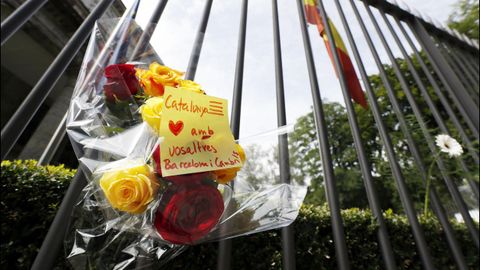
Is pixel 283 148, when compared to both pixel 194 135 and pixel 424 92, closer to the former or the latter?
pixel 194 135

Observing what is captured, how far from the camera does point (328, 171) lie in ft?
2.56

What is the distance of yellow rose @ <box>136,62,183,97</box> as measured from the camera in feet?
1.79

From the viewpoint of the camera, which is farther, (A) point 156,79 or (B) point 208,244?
(B) point 208,244

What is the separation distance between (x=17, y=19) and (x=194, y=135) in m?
0.41

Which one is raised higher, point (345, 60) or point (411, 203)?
point (345, 60)

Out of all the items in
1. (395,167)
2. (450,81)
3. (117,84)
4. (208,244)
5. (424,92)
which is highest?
(450,81)

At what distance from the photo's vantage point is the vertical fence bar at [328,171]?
694mm

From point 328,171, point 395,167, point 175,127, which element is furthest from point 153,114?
point 395,167

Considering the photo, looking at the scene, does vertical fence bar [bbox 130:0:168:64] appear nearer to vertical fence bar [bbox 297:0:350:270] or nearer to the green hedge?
vertical fence bar [bbox 297:0:350:270]

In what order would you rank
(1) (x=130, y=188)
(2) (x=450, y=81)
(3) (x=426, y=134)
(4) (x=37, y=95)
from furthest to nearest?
1. (2) (x=450, y=81)
2. (3) (x=426, y=134)
3. (4) (x=37, y=95)
4. (1) (x=130, y=188)

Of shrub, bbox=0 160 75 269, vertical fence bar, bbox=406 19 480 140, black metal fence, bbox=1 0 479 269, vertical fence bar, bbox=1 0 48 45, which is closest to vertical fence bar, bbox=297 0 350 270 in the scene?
black metal fence, bbox=1 0 479 269

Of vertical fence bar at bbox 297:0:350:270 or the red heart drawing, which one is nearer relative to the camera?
the red heart drawing

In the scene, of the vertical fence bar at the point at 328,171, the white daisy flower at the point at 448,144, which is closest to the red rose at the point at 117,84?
the vertical fence bar at the point at 328,171

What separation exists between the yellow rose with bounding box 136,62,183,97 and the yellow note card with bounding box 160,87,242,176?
6cm
